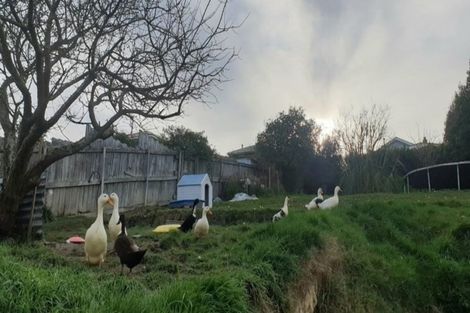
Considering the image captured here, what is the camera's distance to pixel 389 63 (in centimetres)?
1385

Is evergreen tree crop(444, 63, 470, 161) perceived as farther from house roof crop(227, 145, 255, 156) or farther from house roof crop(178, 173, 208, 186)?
house roof crop(227, 145, 255, 156)

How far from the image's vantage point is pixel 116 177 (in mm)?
13766

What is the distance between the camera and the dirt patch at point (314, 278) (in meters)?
5.20

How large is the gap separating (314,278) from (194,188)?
9.10 meters

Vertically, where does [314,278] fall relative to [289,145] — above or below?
below

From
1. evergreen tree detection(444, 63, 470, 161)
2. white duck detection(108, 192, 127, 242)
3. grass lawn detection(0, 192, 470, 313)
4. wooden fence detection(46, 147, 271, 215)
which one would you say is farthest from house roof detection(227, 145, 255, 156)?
white duck detection(108, 192, 127, 242)

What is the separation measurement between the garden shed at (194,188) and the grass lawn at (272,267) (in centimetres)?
216

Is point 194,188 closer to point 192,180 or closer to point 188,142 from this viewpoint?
point 192,180

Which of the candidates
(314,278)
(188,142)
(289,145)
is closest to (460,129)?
(289,145)

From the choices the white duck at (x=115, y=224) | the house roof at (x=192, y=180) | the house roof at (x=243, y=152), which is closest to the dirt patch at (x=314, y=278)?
the white duck at (x=115, y=224)

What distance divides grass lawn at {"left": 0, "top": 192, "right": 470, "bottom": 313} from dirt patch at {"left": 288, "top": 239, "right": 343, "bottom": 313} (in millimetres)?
19

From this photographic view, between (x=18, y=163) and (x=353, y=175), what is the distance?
1569 cm

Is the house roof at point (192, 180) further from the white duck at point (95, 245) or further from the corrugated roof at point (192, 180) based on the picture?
the white duck at point (95, 245)

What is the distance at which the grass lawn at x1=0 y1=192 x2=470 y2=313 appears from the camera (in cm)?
335
